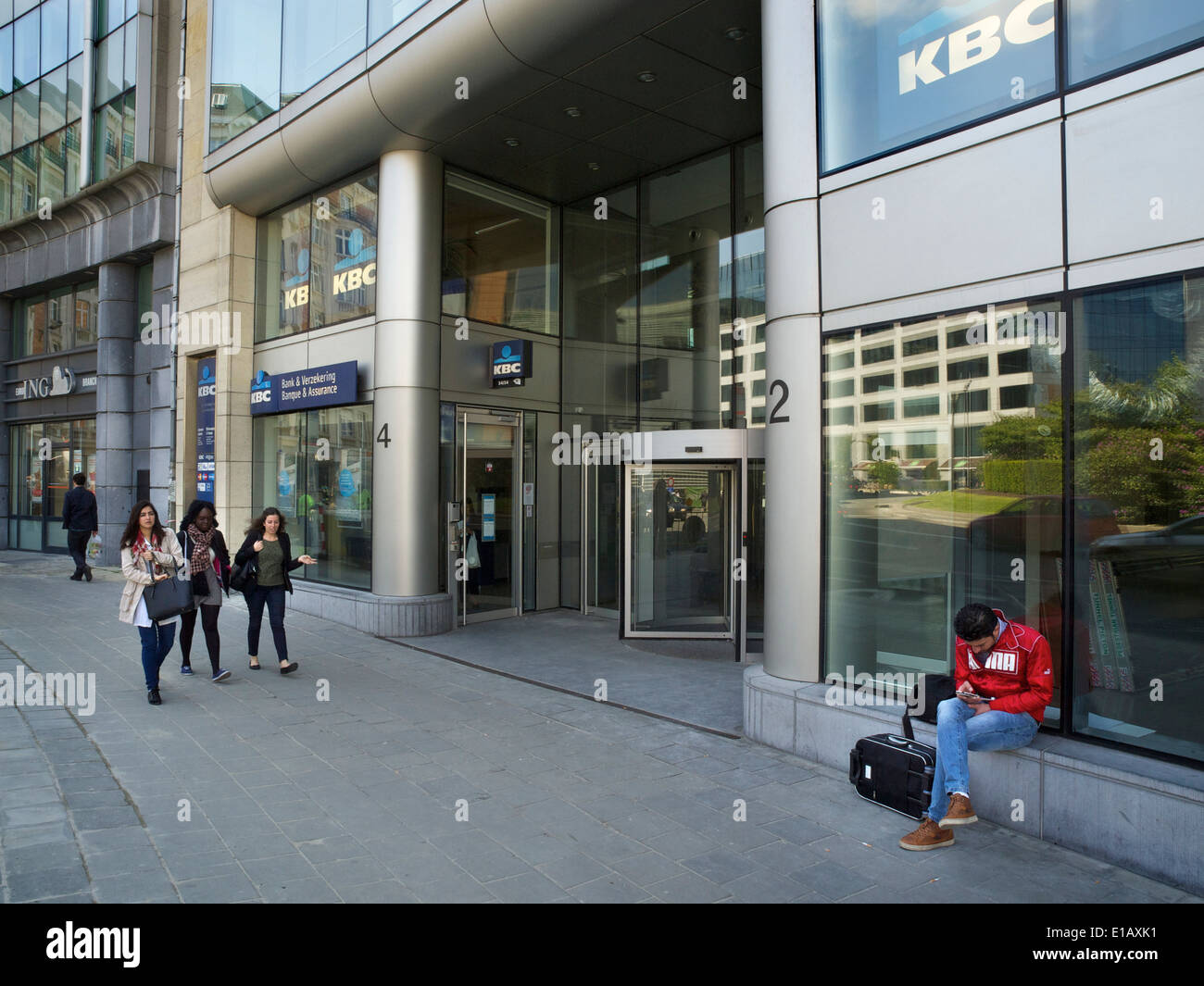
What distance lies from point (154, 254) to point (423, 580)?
34.0ft

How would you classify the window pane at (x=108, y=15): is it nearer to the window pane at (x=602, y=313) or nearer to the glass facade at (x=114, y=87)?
the glass facade at (x=114, y=87)

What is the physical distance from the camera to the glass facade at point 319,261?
1166cm

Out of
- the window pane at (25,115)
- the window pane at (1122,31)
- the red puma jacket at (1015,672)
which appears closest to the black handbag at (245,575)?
the red puma jacket at (1015,672)

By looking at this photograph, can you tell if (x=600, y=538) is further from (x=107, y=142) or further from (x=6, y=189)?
(x=6, y=189)

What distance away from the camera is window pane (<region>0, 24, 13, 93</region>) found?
20359 millimetres

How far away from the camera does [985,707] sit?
4934 millimetres

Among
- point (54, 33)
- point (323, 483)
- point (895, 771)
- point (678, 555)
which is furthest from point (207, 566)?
point (54, 33)

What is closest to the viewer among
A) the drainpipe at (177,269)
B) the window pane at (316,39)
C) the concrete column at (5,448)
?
the window pane at (316,39)

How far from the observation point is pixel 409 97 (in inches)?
388

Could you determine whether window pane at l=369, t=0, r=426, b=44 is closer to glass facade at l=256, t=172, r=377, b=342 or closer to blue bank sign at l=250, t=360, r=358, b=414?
glass facade at l=256, t=172, r=377, b=342

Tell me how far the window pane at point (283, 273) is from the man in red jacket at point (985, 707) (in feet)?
35.1

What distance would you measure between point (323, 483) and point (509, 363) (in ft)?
10.9

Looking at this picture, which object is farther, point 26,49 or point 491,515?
point 26,49
